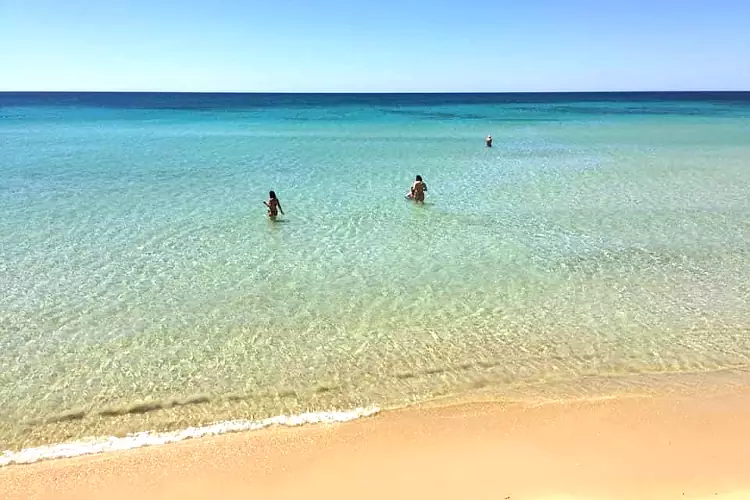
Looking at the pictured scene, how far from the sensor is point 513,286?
10664 mm

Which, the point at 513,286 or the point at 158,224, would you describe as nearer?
the point at 513,286

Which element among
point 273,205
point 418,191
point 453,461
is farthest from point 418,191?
point 453,461

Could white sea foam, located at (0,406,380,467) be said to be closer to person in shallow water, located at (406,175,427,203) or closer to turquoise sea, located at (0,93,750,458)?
turquoise sea, located at (0,93,750,458)

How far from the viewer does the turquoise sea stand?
7.39m

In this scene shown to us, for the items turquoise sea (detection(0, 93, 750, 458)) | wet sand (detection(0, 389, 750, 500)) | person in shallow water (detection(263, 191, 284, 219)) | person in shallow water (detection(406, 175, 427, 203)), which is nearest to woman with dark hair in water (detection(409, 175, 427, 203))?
person in shallow water (detection(406, 175, 427, 203))

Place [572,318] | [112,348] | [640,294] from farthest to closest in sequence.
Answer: [640,294], [572,318], [112,348]

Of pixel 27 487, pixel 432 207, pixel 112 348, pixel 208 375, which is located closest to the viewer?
pixel 27 487

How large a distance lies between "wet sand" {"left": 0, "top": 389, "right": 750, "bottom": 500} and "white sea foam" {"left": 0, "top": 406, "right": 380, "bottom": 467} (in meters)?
0.13

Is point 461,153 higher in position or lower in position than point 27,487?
higher

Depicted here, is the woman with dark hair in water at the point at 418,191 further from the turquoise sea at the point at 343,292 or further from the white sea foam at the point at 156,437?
the white sea foam at the point at 156,437

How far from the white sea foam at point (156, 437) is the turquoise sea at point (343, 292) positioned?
0.16 meters

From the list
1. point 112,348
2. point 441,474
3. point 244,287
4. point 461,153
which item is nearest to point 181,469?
point 441,474

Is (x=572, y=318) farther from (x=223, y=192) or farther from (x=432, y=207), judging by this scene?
(x=223, y=192)

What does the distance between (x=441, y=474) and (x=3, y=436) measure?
4.70m
